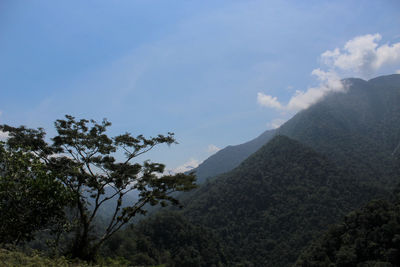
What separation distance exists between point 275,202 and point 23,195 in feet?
393

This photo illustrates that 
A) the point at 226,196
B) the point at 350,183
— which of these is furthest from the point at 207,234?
the point at 350,183

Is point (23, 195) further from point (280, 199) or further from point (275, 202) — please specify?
point (280, 199)

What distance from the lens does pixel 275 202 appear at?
11906 cm

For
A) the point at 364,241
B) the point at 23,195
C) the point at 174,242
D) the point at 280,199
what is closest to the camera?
the point at 23,195

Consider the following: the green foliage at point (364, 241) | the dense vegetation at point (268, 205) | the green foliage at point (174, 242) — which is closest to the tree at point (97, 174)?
the dense vegetation at point (268, 205)

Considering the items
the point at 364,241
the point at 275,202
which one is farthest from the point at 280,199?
the point at 364,241

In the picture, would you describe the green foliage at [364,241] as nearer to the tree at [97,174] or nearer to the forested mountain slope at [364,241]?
the forested mountain slope at [364,241]

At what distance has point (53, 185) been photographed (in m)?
10.5

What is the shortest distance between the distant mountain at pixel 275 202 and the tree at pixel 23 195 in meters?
88.5

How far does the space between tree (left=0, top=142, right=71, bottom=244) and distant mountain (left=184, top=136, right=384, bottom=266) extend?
8848cm

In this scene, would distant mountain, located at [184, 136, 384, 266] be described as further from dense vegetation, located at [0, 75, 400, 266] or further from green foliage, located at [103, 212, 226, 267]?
green foliage, located at [103, 212, 226, 267]

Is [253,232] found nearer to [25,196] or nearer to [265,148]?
[265,148]

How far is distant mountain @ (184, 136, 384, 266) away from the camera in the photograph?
95.2 meters

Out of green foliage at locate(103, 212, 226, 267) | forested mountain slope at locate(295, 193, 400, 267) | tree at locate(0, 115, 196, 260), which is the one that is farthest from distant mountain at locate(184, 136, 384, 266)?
tree at locate(0, 115, 196, 260)
